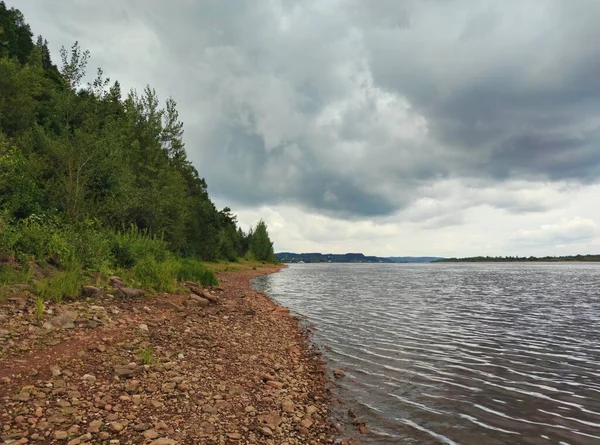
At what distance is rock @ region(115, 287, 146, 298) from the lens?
42.5 ft

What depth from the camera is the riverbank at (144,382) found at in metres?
5.17

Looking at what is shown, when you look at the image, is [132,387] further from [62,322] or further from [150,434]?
[62,322]

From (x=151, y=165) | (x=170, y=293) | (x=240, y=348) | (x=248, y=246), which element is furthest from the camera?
(x=248, y=246)

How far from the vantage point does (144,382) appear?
6668mm

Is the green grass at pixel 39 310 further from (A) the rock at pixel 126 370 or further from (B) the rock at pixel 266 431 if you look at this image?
(B) the rock at pixel 266 431

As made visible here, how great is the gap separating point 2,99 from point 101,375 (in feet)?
96.4

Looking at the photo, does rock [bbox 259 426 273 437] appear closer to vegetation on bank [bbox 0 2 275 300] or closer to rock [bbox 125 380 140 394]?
rock [bbox 125 380 140 394]

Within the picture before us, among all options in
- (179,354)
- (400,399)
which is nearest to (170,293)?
(179,354)

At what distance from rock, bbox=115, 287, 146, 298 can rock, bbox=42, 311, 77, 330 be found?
3674mm

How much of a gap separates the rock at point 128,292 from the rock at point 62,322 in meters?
3.67

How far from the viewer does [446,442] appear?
621 cm

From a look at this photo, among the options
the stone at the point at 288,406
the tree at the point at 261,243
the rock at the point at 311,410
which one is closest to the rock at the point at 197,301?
the stone at the point at 288,406

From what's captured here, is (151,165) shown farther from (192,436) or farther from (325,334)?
(192,436)

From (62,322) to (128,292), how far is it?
15.0 ft
